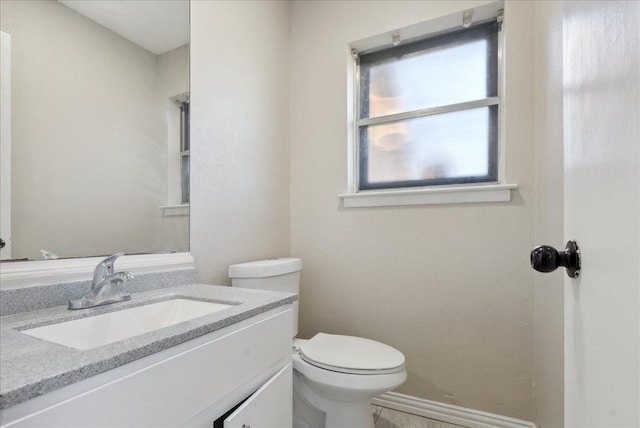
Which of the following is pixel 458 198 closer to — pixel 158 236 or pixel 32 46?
pixel 158 236

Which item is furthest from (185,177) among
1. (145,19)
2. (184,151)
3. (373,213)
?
(373,213)

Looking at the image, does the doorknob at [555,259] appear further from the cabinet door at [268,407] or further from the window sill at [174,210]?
the window sill at [174,210]

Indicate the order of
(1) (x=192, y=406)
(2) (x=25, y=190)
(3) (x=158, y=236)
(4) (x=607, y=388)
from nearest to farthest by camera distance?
(4) (x=607, y=388), (1) (x=192, y=406), (2) (x=25, y=190), (3) (x=158, y=236)

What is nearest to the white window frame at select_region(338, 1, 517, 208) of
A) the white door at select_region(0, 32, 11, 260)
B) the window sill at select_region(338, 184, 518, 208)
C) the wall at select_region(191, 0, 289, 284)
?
the window sill at select_region(338, 184, 518, 208)

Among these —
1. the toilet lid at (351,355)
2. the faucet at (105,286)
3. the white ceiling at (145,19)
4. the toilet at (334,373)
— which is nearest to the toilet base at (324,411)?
the toilet at (334,373)

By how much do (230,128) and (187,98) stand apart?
249 millimetres

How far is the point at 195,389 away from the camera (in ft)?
2.22

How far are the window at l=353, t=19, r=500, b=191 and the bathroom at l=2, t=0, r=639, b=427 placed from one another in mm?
149

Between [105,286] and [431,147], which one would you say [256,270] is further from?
[431,147]

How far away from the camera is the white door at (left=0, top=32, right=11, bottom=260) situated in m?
0.85

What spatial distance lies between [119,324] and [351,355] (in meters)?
0.86

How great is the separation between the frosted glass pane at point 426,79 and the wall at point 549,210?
0.29m

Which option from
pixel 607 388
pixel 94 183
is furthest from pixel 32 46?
pixel 607 388

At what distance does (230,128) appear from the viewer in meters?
1.51
